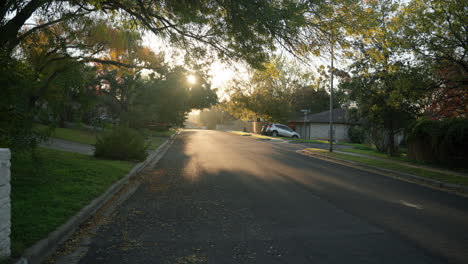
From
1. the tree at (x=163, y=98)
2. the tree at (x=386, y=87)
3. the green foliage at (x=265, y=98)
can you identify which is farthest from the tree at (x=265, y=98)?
the tree at (x=386, y=87)

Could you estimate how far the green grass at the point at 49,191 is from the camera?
5.07 m

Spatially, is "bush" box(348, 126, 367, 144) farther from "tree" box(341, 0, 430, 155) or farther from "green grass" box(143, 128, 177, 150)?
"green grass" box(143, 128, 177, 150)

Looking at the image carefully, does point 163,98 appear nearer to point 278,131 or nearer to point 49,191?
point 278,131

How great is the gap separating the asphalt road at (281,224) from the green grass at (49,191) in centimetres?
73

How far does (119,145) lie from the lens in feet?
46.2

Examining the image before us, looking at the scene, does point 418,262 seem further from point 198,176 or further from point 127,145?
point 127,145

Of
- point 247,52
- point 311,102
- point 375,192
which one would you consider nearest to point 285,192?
point 375,192

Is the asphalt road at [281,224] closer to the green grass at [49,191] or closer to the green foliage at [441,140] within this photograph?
the green grass at [49,191]

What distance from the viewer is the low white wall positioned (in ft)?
12.3

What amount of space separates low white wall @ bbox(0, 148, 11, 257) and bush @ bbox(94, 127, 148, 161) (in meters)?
10.4

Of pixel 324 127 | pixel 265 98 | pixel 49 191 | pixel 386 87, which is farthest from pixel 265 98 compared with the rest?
pixel 49 191

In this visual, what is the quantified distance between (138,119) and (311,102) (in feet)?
143

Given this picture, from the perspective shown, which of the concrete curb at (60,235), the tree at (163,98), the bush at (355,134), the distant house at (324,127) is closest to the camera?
the concrete curb at (60,235)

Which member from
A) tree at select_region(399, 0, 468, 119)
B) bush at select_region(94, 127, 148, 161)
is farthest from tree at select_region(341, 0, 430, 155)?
bush at select_region(94, 127, 148, 161)
